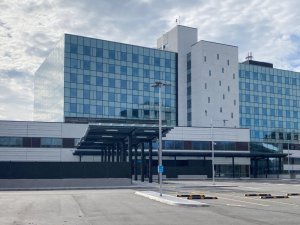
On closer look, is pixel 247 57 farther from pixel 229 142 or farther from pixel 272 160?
pixel 229 142

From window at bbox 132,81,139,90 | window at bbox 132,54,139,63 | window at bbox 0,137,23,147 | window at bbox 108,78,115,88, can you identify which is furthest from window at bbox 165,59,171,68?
window at bbox 0,137,23,147

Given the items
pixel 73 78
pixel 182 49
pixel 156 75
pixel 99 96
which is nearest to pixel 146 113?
pixel 156 75

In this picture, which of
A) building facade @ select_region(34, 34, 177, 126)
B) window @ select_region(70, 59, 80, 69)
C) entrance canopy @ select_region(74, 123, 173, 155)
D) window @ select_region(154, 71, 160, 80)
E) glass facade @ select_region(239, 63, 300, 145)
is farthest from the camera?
glass facade @ select_region(239, 63, 300, 145)

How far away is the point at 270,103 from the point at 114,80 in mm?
40952

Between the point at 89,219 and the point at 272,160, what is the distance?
298 feet

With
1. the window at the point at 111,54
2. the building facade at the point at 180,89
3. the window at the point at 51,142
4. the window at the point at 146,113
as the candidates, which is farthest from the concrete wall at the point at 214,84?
the window at the point at 51,142

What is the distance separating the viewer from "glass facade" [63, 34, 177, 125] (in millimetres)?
88250

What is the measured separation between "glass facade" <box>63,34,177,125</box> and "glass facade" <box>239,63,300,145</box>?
18.8 m

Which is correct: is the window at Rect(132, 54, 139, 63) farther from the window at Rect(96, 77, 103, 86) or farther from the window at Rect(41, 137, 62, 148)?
the window at Rect(41, 137, 62, 148)

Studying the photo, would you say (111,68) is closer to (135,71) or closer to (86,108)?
(135,71)

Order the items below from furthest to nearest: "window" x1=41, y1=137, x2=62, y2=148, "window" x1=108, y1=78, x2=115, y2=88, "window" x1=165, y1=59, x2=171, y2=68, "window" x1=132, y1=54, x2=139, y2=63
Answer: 1. "window" x1=165, y1=59, x2=171, y2=68
2. "window" x1=132, y1=54, x2=139, y2=63
3. "window" x1=108, y1=78, x2=115, y2=88
4. "window" x1=41, y1=137, x2=62, y2=148

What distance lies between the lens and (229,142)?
3519 inches

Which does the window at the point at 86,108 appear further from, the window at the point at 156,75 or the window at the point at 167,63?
the window at the point at 167,63

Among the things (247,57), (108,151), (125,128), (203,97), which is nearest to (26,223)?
(125,128)
